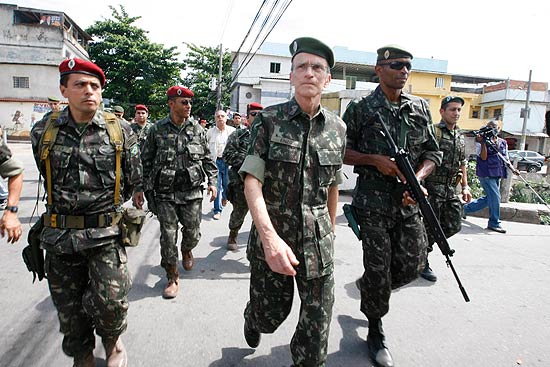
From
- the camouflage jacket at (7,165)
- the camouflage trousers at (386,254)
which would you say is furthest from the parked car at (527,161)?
the camouflage jacket at (7,165)

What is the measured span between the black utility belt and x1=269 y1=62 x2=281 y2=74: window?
3964 cm

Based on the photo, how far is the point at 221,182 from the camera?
7023mm

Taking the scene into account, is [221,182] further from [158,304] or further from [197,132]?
[158,304]

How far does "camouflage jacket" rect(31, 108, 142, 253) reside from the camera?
84.3 inches

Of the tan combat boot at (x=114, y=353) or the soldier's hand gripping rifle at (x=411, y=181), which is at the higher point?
the soldier's hand gripping rifle at (x=411, y=181)

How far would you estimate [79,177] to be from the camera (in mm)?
2160

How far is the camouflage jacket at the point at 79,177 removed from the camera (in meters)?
2.14

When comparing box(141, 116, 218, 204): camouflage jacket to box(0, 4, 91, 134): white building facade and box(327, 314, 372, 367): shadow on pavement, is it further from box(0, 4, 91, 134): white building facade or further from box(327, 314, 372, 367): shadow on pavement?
box(0, 4, 91, 134): white building facade

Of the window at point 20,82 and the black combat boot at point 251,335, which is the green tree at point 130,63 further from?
the black combat boot at point 251,335

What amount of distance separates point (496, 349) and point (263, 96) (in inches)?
1239

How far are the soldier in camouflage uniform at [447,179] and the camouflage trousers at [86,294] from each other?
3205 mm

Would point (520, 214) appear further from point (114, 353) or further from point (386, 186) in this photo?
point (114, 353)

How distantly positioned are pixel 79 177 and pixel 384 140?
6.62 ft

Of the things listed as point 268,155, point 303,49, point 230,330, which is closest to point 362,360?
point 230,330
